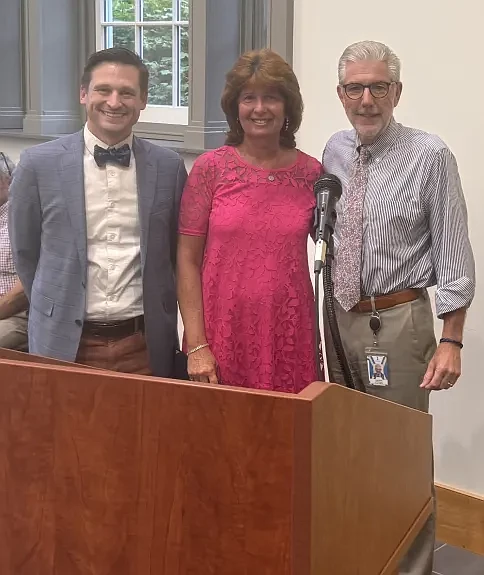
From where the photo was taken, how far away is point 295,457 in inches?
49.3

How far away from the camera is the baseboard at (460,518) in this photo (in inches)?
126

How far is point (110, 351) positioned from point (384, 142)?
3.00ft

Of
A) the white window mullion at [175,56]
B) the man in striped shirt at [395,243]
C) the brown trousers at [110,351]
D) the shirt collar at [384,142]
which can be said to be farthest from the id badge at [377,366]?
the white window mullion at [175,56]

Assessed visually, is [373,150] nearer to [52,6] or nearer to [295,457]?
[295,457]

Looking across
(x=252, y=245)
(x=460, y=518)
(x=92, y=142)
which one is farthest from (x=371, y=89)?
(x=460, y=518)

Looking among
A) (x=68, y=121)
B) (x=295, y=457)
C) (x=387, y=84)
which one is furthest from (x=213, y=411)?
(x=68, y=121)

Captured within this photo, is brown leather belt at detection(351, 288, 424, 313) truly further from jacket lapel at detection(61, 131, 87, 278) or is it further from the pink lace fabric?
jacket lapel at detection(61, 131, 87, 278)

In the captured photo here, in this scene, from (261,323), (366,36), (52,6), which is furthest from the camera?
(52,6)

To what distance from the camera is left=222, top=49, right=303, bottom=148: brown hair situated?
2.30 meters

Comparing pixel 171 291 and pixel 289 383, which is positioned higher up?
pixel 171 291

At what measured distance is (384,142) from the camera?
229 cm

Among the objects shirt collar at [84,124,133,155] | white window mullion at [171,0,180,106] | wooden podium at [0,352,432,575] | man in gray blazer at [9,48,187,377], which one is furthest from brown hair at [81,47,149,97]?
white window mullion at [171,0,180,106]

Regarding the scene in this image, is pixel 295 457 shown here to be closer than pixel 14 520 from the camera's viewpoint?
Yes

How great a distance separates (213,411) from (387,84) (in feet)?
4.03
